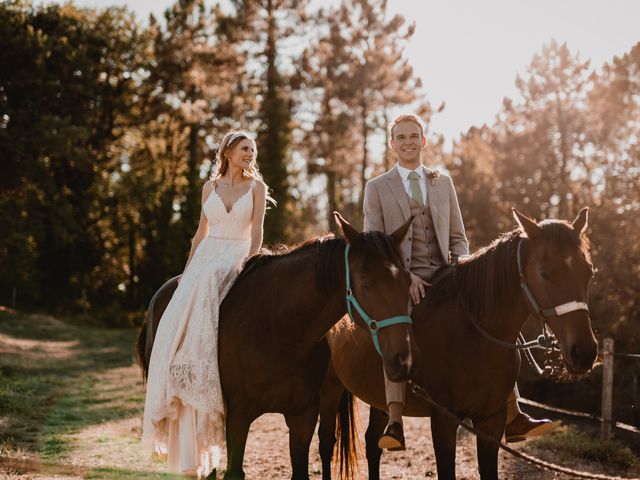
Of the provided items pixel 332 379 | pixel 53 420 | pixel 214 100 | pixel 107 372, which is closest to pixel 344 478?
pixel 332 379

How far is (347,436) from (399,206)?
224 centimetres

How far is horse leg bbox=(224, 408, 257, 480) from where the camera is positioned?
421 cm

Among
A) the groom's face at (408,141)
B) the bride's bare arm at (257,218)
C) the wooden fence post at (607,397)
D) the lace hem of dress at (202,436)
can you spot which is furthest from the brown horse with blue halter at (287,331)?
the wooden fence post at (607,397)

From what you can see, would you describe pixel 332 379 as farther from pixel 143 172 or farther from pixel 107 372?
pixel 143 172

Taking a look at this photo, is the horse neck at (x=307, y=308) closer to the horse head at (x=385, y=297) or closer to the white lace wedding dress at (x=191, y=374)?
the horse head at (x=385, y=297)

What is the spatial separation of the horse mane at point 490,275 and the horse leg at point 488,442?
0.67 m

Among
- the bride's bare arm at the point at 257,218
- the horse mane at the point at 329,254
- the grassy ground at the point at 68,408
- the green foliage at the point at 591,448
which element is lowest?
the green foliage at the point at 591,448

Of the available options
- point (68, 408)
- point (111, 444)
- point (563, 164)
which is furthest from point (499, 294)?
point (563, 164)

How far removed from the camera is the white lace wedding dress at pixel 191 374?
430 cm

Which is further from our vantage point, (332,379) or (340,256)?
(332,379)

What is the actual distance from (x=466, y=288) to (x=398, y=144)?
1197 millimetres

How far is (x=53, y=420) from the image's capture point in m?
9.87

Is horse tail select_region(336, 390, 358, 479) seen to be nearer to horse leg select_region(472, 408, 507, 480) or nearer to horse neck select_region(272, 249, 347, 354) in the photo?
horse leg select_region(472, 408, 507, 480)

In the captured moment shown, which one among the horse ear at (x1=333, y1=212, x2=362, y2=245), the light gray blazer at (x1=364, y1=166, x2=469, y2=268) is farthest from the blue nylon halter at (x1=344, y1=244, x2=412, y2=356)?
the light gray blazer at (x1=364, y1=166, x2=469, y2=268)
